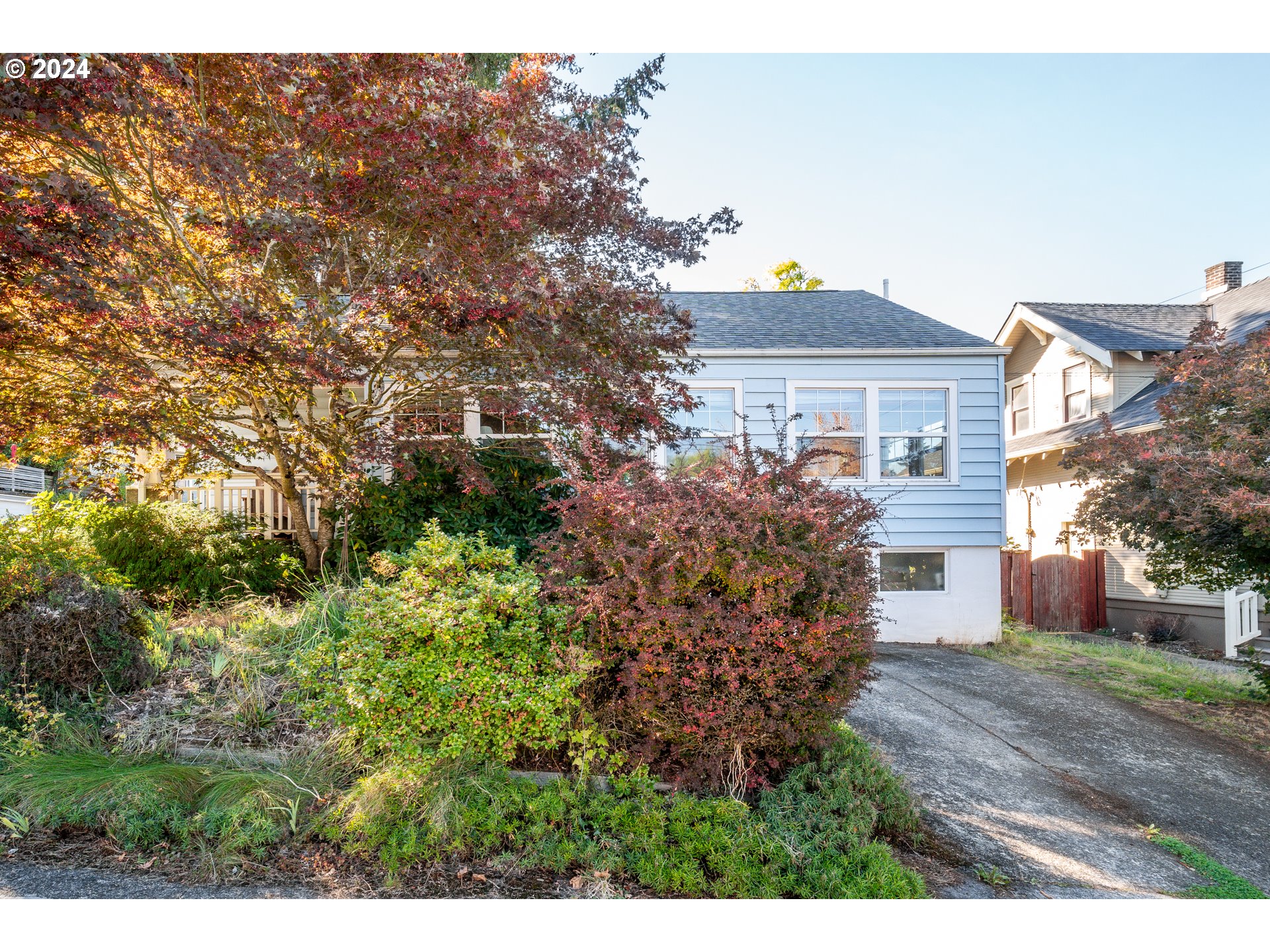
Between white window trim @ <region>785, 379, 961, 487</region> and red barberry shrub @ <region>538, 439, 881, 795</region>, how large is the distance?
634cm

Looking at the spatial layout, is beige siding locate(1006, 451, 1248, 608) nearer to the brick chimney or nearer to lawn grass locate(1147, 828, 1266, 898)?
the brick chimney

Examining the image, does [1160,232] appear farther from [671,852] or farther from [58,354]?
[58,354]

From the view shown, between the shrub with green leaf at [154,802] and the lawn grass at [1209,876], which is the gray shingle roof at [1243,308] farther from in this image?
the shrub with green leaf at [154,802]

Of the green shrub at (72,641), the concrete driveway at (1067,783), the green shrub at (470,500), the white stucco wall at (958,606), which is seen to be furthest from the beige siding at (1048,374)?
the green shrub at (72,641)

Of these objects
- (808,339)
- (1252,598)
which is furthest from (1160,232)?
(1252,598)

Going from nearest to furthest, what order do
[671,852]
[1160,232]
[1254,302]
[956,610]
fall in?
1. [671,852]
2. [1160,232]
3. [956,610]
4. [1254,302]

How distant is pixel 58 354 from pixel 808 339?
852 centimetres

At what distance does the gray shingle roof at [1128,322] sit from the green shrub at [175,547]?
1297 centimetres

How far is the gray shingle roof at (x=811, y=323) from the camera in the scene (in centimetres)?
1002

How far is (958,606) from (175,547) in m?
9.73

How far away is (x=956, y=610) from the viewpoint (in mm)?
9828

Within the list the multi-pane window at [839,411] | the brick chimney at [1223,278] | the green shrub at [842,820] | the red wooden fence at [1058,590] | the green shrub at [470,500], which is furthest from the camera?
the brick chimney at [1223,278]

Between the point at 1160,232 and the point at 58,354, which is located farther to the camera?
the point at 1160,232

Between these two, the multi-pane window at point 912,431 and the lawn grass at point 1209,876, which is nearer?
the lawn grass at point 1209,876
